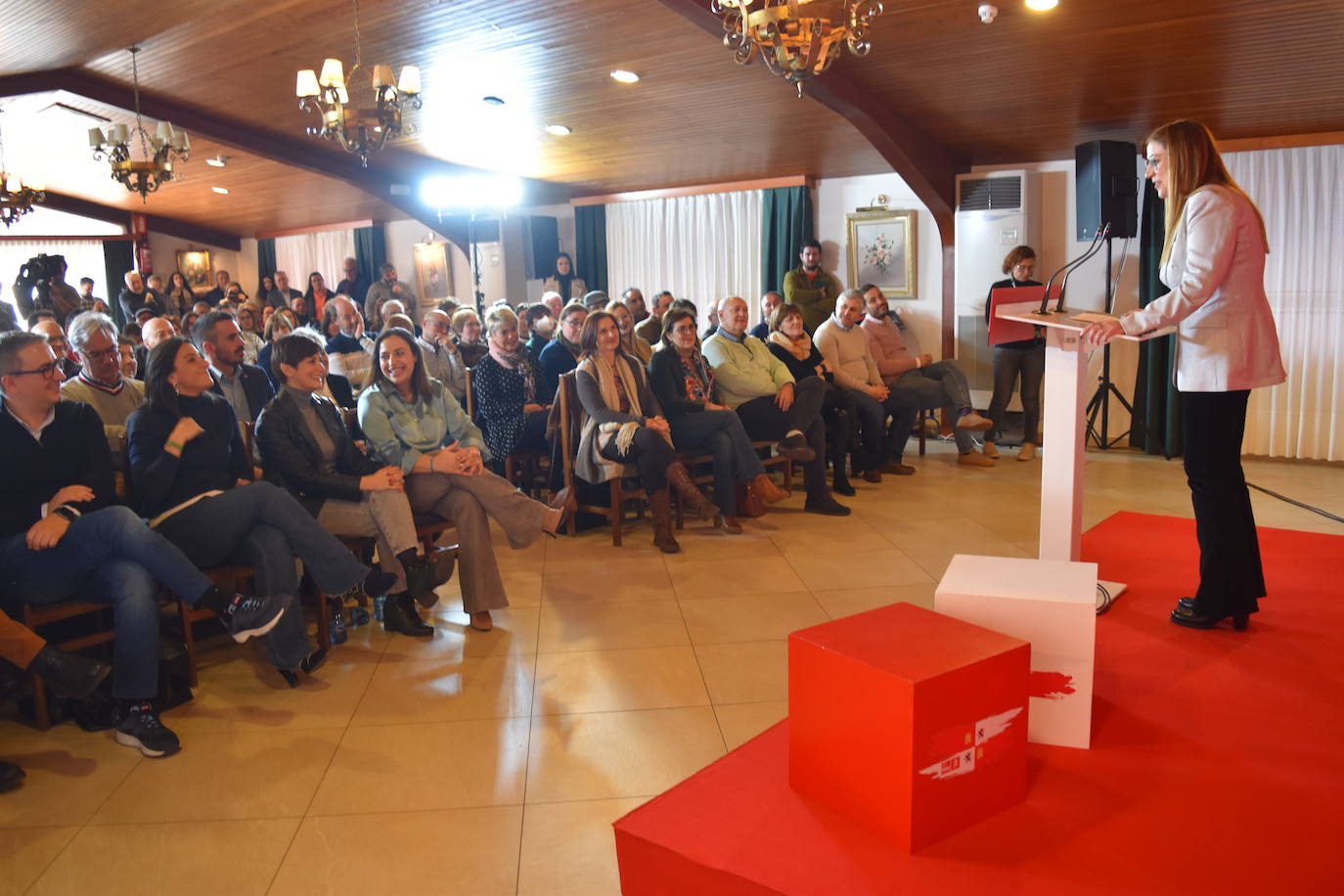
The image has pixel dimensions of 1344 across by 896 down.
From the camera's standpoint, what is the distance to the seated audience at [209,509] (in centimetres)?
290

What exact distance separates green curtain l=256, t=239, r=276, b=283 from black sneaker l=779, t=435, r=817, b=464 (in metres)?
9.71

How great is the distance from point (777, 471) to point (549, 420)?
6.24 feet

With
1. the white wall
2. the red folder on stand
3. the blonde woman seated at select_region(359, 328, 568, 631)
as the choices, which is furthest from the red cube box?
the white wall

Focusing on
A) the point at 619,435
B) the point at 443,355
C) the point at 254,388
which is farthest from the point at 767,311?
the point at 254,388

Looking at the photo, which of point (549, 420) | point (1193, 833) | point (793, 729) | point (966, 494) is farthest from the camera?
point (966, 494)

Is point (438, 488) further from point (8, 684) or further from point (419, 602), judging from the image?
point (8, 684)

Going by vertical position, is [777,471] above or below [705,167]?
below

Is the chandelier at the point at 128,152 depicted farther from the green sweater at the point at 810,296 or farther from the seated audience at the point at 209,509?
the green sweater at the point at 810,296

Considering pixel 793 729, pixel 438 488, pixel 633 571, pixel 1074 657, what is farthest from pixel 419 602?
pixel 1074 657

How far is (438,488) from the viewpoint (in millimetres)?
3426

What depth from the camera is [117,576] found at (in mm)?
2645

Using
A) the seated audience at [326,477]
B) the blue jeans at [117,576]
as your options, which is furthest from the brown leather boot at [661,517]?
the blue jeans at [117,576]

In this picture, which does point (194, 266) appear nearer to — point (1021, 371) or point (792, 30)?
point (1021, 371)

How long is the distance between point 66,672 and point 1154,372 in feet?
20.9
